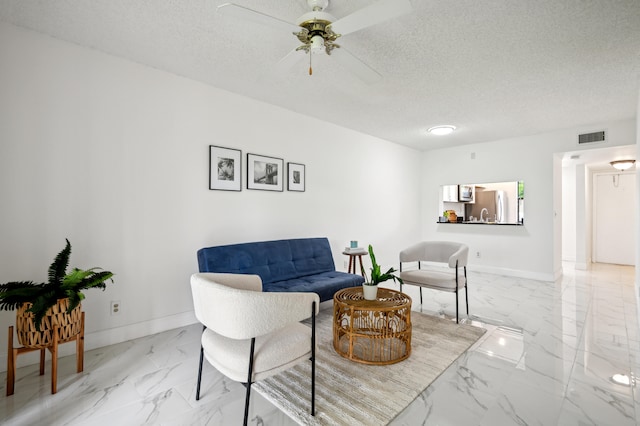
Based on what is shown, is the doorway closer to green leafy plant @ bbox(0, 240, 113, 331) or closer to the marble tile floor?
the marble tile floor

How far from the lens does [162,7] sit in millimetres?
2148

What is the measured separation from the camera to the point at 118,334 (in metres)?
2.82

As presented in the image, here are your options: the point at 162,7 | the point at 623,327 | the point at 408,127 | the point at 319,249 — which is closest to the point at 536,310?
the point at 623,327

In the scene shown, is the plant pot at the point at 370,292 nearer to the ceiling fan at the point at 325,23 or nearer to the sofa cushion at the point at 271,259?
the sofa cushion at the point at 271,259

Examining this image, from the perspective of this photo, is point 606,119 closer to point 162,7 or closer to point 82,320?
point 162,7

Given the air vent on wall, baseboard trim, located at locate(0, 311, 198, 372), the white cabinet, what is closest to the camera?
baseboard trim, located at locate(0, 311, 198, 372)

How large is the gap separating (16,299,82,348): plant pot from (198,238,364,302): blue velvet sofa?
107 centimetres

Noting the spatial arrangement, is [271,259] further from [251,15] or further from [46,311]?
[251,15]

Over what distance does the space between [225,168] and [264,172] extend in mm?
540

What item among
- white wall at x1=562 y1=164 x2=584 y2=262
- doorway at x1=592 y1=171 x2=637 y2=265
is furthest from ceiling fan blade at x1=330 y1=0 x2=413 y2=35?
doorway at x1=592 y1=171 x2=637 y2=265

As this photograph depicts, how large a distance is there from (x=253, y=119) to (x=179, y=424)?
3196 millimetres

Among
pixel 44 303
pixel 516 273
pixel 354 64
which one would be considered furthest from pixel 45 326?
pixel 516 273

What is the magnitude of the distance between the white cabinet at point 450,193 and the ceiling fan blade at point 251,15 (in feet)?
18.2

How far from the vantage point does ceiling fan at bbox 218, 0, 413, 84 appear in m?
1.71
